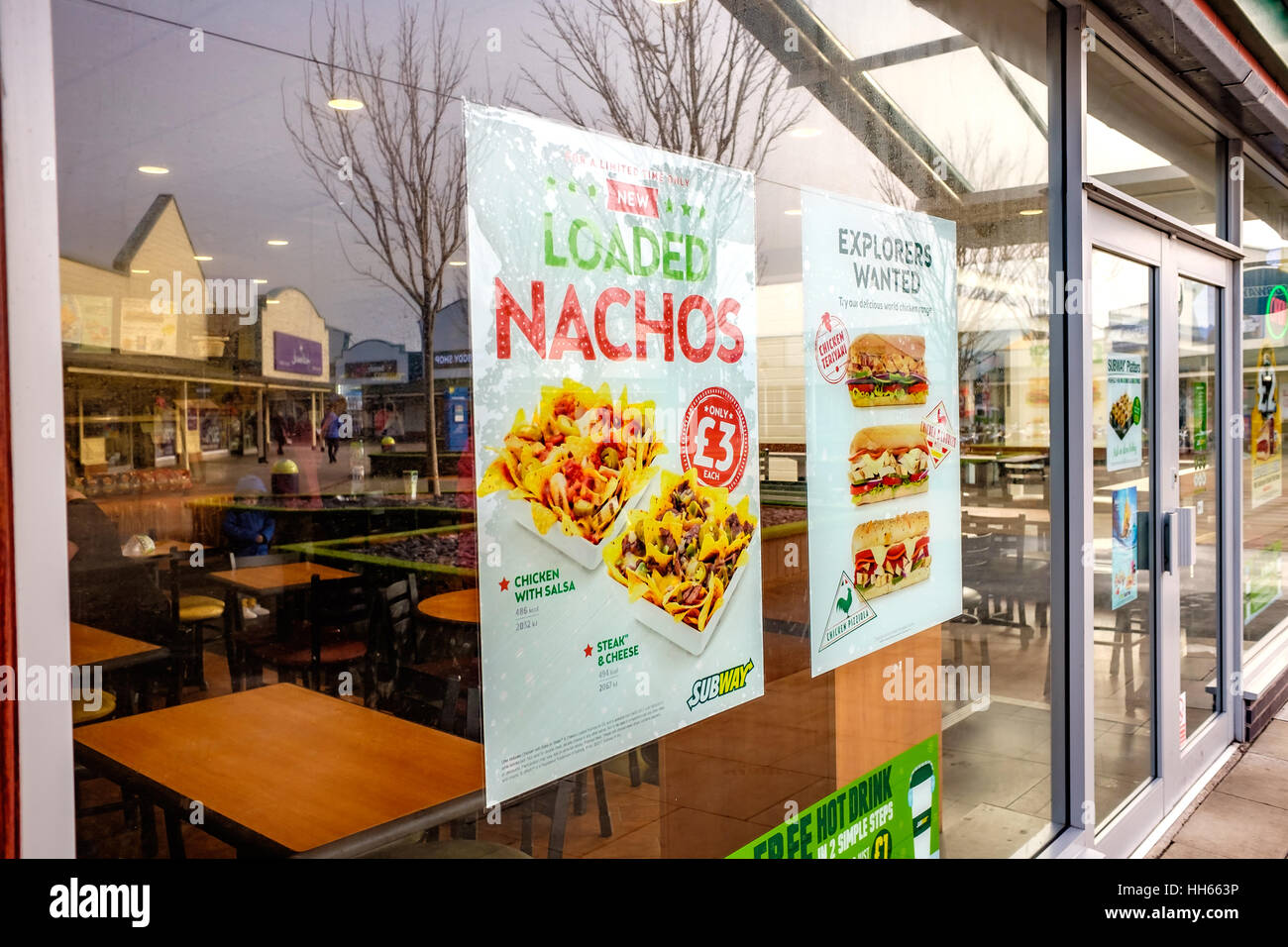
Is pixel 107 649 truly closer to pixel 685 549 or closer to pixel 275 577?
pixel 275 577

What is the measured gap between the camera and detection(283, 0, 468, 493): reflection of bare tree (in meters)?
1.43

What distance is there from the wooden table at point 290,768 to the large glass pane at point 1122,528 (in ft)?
9.08

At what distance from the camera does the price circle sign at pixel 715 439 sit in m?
2.00

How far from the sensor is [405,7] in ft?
5.09

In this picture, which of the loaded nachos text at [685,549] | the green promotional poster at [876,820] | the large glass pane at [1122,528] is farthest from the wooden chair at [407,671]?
the large glass pane at [1122,528]

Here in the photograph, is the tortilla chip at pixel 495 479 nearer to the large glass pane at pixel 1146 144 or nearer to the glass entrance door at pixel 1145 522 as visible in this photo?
the glass entrance door at pixel 1145 522

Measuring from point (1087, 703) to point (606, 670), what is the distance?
229 cm

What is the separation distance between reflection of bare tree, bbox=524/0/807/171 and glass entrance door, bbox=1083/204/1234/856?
173 cm

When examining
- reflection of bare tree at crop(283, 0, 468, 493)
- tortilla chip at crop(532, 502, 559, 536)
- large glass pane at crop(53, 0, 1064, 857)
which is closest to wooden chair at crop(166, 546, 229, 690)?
large glass pane at crop(53, 0, 1064, 857)

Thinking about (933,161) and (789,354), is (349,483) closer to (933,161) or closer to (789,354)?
(789,354)

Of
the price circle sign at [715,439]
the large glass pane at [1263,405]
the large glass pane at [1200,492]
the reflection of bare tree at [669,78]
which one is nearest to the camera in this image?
the reflection of bare tree at [669,78]

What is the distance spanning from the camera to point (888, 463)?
2596mm

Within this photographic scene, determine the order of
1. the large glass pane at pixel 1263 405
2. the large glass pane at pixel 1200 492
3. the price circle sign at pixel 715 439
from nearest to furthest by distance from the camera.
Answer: the price circle sign at pixel 715 439
the large glass pane at pixel 1200 492
the large glass pane at pixel 1263 405
